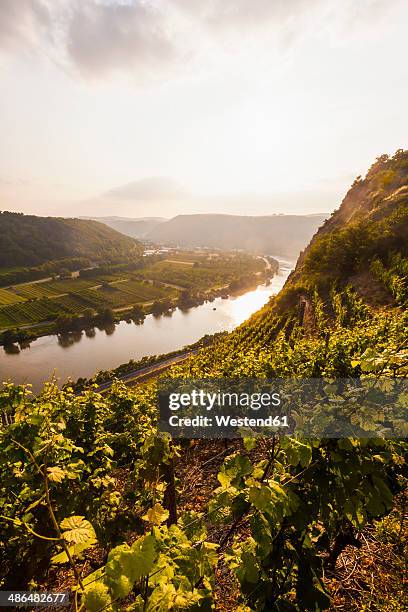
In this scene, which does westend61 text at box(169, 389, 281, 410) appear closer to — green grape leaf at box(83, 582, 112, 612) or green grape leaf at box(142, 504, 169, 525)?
green grape leaf at box(142, 504, 169, 525)

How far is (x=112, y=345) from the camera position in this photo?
7106 cm

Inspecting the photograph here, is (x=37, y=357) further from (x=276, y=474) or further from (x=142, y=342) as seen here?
(x=276, y=474)

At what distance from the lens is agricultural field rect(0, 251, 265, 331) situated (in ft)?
291

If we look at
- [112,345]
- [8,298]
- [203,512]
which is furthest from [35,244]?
[203,512]

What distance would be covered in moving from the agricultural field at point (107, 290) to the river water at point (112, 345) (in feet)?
40.4

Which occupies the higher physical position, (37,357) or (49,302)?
(49,302)

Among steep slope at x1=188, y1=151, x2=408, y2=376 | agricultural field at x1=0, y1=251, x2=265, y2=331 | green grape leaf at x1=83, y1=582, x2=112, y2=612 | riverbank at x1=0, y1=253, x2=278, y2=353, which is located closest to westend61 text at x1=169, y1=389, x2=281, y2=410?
steep slope at x1=188, y1=151, x2=408, y2=376

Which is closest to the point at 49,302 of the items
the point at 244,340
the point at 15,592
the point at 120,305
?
the point at 120,305

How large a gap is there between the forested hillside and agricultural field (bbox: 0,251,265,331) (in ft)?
275

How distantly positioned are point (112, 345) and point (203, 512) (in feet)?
231

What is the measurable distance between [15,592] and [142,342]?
71.4 metres

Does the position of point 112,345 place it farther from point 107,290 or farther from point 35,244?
point 35,244

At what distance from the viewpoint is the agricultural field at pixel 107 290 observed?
8875cm

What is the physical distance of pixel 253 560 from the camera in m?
1.81
